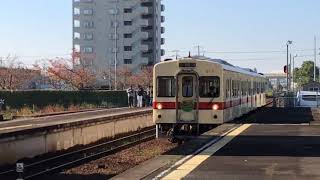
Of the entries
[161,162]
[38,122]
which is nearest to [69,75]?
[38,122]

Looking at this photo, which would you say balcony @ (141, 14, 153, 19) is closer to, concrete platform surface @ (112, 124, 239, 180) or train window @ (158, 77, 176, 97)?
train window @ (158, 77, 176, 97)

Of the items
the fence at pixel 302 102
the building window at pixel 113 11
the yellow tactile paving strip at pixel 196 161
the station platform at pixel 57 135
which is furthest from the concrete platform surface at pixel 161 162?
the building window at pixel 113 11

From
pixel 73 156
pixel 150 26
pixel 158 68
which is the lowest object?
pixel 73 156

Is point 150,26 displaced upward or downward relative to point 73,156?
upward

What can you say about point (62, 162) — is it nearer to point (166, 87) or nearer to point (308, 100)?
point (166, 87)

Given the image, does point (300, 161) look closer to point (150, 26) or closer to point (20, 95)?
point (20, 95)

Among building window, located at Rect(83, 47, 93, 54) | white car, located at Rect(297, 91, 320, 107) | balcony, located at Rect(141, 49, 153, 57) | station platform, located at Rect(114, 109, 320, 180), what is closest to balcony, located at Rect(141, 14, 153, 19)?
balcony, located at Rect(141, 49, 153, 57)

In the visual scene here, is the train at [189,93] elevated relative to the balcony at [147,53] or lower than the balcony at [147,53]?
lower

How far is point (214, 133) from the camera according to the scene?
20.0 metres

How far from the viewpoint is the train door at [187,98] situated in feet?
66.7

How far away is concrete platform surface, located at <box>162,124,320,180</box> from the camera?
37.3 ft

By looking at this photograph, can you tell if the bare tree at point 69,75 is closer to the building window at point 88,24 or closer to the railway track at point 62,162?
the building window at point 88,24

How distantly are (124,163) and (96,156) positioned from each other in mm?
2499

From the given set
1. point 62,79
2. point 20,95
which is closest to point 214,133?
point 20,95
